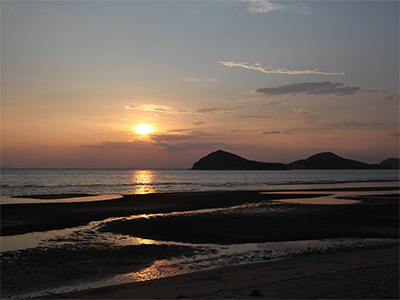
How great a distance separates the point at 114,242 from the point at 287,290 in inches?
430

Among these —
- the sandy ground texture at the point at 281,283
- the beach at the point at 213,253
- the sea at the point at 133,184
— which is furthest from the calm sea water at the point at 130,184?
the sandy ground texture at the point at 281,283

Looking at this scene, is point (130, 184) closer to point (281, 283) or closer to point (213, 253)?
point (213, 253)

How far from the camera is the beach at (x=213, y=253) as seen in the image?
8.12 meters

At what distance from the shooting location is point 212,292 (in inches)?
308

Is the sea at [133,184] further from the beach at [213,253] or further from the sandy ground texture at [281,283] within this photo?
the sandy ground texture at [281,283]

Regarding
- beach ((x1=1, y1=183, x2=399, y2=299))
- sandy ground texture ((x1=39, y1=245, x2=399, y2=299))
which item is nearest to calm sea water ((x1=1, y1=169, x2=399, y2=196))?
beach ((x1=1, y1=183, x2=399, y2=299))

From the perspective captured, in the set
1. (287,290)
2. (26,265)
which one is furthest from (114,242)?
(287,290)

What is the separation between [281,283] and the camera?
8297 millimetres

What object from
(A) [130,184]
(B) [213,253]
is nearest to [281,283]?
(B) [213,253]

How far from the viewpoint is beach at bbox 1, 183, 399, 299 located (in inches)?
320

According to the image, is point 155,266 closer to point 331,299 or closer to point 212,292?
point 212,292

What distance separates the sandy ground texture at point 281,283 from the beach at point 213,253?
3 cm

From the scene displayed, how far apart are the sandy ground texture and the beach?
0.03 meters

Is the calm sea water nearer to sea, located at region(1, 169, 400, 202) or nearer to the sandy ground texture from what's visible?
sea, located at region(1, 169, 400, 202)
